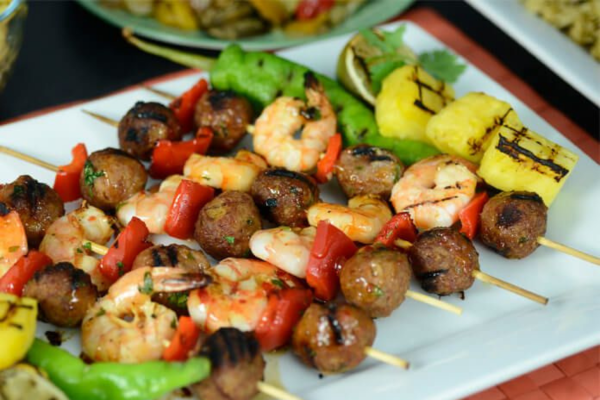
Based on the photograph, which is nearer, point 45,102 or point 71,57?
point 45,102

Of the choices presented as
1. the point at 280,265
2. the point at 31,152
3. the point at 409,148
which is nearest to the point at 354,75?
the point at 409,148

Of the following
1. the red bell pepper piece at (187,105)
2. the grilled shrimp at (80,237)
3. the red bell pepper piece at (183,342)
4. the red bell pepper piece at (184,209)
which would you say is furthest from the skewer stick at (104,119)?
the red bell pepper piece at (183,342)

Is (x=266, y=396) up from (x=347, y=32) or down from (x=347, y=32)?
down

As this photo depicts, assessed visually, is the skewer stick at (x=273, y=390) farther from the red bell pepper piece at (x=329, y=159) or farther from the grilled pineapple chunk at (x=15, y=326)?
the red bell pepper piece at (x=329, y=159)

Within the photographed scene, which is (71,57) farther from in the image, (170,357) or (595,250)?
(595,250)

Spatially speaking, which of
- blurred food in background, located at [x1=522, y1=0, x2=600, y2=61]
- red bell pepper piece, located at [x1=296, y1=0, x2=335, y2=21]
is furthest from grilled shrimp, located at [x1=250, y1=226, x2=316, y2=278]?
red bell pepper piece, located at [x1=296, y1=0, x2=335, y2=21]

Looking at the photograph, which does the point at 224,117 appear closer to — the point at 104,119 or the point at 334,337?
the point at 104,119

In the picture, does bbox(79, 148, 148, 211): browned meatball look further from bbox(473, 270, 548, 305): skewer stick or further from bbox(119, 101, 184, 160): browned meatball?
bbox(473, 270, 548, 305): skewer stick
